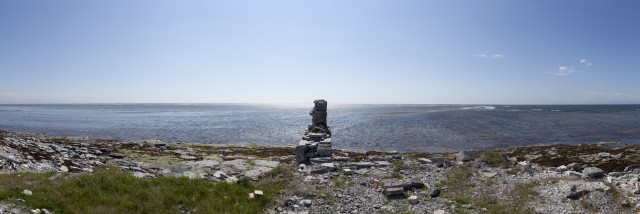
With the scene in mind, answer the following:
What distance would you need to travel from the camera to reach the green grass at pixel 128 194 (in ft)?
34.1

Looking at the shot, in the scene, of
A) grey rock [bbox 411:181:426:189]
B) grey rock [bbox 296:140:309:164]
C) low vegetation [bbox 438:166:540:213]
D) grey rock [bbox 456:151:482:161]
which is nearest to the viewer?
low vegetation [bbox 438:166:540:213]

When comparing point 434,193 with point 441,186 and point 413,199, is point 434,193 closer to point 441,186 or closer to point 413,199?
point 413,199

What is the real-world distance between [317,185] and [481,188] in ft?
20.6

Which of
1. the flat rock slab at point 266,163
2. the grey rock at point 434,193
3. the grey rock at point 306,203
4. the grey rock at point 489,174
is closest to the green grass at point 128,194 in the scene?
the grey rock at point 306,203

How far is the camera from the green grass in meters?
10.4

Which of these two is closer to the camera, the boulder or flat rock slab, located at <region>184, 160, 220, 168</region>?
the boulder

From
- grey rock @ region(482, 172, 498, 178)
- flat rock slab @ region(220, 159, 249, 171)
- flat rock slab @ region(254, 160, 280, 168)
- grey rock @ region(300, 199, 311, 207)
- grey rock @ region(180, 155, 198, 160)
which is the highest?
grey rock @ region(482, 172, 498, 178)

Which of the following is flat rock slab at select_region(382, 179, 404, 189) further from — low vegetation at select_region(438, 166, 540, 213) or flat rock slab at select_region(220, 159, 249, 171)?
flat rock slab at select_region(220, 159, 249, 171)

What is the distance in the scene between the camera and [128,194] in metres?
11.4

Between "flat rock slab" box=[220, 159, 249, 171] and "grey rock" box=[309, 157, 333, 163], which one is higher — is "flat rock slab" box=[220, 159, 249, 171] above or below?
below

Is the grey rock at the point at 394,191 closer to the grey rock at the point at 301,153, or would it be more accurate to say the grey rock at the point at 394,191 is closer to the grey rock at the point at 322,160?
the grey rock at the point at 322,160

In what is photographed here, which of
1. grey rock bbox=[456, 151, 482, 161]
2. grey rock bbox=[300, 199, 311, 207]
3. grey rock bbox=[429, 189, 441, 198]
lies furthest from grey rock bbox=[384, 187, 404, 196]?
→ grey rock bbox=[456, 151, 482, 161]

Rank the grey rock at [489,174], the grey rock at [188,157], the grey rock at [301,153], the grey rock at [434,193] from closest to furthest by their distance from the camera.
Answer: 1. the grey rock at [434,193]
2. the grey rock at [489,174]
3. the grey rock at [301,153]
4. the grey rock at [188,157]

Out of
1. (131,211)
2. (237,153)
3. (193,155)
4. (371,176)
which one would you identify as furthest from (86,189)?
(237,153)
